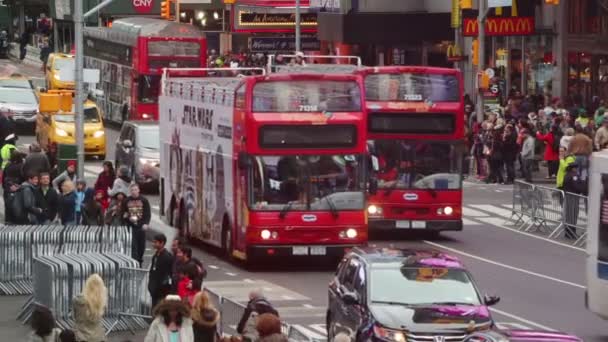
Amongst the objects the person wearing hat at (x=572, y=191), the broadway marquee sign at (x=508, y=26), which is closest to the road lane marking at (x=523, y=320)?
the person wearing hat at (x=572, y=191)

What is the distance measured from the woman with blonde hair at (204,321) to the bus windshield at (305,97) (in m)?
11.5

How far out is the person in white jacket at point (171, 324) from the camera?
17641mm

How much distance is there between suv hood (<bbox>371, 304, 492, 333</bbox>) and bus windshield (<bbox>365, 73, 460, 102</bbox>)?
13672 millimetres

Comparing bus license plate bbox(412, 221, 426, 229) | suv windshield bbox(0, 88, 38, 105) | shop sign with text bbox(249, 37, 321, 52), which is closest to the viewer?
bus license plate bbox(412, 221, 426, 229)

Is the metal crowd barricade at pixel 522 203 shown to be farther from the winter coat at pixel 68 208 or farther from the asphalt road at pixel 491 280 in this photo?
the winter coat at pixel 68 208

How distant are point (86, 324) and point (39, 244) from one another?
7.76 metres

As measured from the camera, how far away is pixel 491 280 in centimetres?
3028

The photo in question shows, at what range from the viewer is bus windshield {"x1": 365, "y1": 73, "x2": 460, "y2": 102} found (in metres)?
34.2

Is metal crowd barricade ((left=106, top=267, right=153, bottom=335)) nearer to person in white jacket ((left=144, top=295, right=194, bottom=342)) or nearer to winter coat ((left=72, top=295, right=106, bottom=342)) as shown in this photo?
winter coat ((left=72, top=295, right=106, bottom=342))

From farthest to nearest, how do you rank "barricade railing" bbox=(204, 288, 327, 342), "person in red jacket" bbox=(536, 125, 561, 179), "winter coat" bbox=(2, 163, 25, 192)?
1. "person in red jacket" bbox=(536, 125, 561, 179)
2. "winter coat" bbox=(2, 163, 25, 192)
3. "barricade railing" bbox=(204, 288, 327, 342)

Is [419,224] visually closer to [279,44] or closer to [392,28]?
[392,28]

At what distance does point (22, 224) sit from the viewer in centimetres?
2984

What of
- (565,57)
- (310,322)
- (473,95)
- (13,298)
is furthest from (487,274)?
(473,95)

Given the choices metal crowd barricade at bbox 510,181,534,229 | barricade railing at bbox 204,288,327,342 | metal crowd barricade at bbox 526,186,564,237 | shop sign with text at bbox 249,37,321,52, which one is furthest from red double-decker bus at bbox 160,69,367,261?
shop sign with text at bbox 249,37,321,52
